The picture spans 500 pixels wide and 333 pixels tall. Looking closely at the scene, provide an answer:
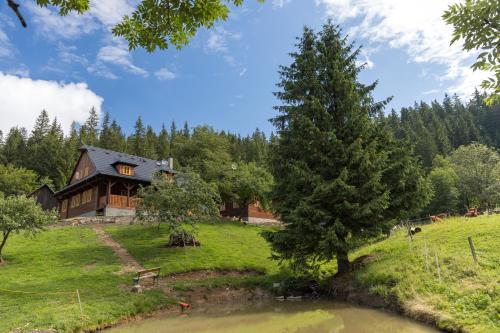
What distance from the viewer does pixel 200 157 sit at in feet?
188

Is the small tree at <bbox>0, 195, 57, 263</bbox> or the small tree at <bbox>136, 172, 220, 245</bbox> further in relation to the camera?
the small tree at <bbox>136, 172, 220, 245</bbox>

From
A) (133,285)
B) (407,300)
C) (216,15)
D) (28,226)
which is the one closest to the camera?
(216,15)

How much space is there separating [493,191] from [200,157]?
4572 centimetres

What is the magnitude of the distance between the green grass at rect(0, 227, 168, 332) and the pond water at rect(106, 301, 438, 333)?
1.16m

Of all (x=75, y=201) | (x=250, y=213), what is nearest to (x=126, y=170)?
(x=75, y=201)

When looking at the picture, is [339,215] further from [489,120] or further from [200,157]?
[489,120]

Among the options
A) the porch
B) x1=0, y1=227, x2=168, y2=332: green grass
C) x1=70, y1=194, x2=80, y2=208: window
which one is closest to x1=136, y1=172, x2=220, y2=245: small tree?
x1=0, y1=227, x2=168, y2=332: green grass

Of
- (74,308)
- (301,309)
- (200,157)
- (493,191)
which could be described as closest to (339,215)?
(301,309)

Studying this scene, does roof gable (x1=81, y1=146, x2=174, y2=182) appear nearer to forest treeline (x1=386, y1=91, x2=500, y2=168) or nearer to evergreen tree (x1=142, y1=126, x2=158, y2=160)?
evergreen tree (x1=142, y1=126, x2=158, y2=160)

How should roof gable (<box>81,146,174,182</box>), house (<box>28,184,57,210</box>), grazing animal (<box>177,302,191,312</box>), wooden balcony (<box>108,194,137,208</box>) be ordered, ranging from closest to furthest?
grazing animal (<box>177,302,191,312</box>) < wooden balcony (<box>108,194,137,208</box>) < roof gable (<box>81,146,174,182</box>) < house (<box>28,184,57,210</box>)

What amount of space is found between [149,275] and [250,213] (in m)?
29.8

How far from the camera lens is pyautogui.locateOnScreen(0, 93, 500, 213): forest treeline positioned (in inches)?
2090

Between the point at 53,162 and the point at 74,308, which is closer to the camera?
the point at 74,308

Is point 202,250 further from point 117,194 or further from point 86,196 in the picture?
point 86,196
